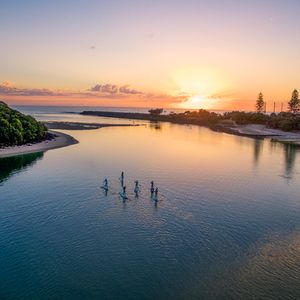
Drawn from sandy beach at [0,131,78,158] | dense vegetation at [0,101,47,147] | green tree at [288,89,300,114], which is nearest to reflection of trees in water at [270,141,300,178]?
sandy beach at [0,131,78,158]

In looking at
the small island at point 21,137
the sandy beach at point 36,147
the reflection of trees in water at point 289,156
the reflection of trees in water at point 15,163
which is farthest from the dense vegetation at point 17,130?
the reflection of trees in water at point 289,156

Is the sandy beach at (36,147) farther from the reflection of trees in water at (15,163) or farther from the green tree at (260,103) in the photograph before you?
the green tree at (260,103)

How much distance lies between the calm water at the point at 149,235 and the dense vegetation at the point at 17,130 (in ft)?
63.2

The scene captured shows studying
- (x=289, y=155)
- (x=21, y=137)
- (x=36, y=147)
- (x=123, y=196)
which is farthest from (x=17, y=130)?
(x=289, y=155)

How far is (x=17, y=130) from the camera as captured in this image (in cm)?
7206

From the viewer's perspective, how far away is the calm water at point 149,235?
68.2 ft

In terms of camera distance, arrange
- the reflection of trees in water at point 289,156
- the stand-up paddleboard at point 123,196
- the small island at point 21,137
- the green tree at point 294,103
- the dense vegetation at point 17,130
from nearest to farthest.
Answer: the stand-up paddleboard at point 123,196 → the reflection of trees in water at point 289,156 → the small island at point 21,137 → the dense vegetation at point 17,130 → the green tree at point 294,103

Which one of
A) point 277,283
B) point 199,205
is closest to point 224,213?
point 199,205

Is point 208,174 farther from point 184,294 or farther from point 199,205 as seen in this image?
point 184,294

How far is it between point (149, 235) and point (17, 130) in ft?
177

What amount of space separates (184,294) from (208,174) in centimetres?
3261

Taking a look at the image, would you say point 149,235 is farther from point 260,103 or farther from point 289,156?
point 260,103

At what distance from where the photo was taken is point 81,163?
57.7 metres

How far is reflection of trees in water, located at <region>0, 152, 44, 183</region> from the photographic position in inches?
1957
